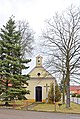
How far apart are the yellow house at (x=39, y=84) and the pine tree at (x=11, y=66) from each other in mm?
12661

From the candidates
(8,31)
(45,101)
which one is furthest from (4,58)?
(45,101)

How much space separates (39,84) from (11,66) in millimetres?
14488

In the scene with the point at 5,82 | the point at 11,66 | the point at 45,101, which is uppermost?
the point at 11,66

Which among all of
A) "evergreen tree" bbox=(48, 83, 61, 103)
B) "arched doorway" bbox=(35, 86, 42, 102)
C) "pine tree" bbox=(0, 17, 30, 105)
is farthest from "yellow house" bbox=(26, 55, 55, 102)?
"pine tree" bbox=(0, 17, 30, 105)

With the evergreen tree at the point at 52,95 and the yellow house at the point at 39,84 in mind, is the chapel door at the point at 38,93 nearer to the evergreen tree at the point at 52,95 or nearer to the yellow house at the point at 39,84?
the yellow house at the point at 39,84

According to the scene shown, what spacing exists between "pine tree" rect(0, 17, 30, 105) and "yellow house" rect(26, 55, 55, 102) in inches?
498

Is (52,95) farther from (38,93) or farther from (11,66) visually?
(11,66)

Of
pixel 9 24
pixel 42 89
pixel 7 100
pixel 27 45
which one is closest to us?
pixel 7 100

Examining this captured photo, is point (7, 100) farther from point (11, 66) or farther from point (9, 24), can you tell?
point (9, 24)

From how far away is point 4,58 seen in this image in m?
30.2

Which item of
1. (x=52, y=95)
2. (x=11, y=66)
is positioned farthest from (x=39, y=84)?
(x=11, y=66)

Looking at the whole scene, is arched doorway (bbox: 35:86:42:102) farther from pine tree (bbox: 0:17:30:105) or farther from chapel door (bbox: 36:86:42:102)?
pine tree (bbox: 0:17:30:105)

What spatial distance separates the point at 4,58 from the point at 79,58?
8.99m

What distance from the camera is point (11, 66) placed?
97.0 ft
